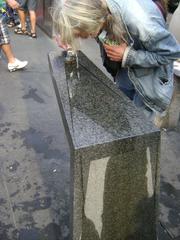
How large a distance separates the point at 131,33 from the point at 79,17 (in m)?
0.39

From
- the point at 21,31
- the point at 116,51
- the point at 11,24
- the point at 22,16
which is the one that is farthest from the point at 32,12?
the point at 116,51

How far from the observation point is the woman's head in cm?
211

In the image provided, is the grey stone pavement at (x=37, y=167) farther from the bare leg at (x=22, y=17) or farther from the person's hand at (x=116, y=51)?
the bare leg at (x=22, y=17)

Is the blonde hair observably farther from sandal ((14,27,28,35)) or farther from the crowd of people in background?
sandal ((14,27,28,35))

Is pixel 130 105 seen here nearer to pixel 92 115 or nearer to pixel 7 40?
pixel 92 115

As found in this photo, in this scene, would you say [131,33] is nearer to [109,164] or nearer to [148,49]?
[148,49]

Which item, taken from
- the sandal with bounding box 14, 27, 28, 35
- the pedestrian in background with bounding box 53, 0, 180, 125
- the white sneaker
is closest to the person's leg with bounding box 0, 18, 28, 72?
the white sneaker

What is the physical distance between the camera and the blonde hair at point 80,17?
2107 mm

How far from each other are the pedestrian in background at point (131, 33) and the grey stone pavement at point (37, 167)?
130 cm

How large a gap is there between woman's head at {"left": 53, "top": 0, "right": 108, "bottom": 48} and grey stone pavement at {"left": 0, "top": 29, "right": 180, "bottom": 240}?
64.5 inches

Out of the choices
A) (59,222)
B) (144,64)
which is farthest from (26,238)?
(144,64)

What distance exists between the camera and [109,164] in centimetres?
209

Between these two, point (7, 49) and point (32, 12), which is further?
point (32, 12)

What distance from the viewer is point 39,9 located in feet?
28.1
